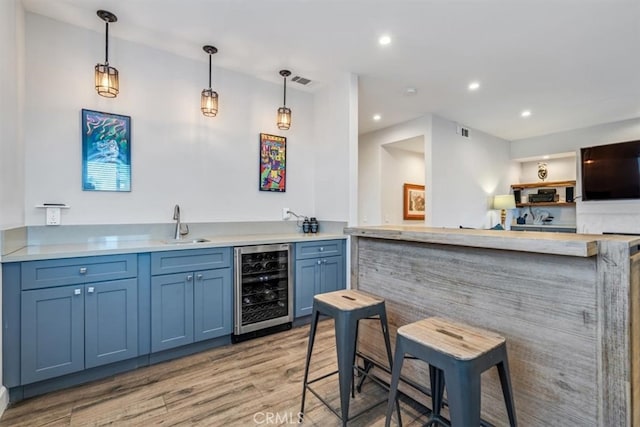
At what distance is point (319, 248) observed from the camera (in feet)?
10.4

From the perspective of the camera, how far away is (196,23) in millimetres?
2463

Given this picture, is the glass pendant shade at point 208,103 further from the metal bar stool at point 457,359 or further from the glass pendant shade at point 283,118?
the metal bar stool at point 457,359

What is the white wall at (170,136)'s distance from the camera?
7.79ft

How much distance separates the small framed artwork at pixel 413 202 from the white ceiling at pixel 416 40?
6.85 feet

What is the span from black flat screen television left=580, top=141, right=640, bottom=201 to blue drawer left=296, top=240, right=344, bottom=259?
4.88 metres

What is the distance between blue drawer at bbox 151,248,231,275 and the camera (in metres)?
2.30

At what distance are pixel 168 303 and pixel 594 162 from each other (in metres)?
6.74

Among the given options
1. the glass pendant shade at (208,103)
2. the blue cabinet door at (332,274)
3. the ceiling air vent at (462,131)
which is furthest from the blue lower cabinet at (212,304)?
the ceiling air vent at (462,131)

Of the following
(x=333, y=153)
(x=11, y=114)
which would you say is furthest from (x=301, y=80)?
(x=11, y=114)

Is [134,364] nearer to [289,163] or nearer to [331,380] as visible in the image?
[331,380]

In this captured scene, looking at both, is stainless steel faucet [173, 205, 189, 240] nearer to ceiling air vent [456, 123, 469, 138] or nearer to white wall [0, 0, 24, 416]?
white wall [0, 0, 24, 416]

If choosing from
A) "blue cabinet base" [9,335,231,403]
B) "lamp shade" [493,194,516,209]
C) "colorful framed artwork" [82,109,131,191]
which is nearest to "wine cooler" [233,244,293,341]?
"blue cabinet base" [9,335,231,403]

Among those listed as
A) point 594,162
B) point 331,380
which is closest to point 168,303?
point 331,380

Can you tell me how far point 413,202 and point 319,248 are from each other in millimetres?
3350
